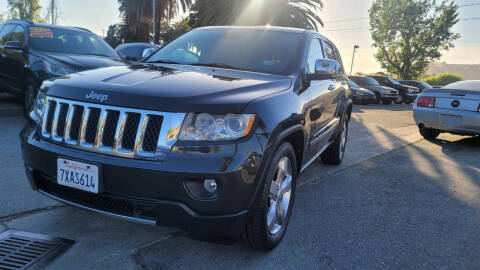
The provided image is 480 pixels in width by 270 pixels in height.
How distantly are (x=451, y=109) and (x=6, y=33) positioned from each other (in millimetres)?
8472

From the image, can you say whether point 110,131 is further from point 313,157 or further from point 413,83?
point 413,83

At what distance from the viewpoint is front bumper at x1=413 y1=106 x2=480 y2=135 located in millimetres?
6801

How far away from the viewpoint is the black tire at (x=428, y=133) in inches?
Answer: 315

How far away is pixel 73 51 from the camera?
6711 millimetres

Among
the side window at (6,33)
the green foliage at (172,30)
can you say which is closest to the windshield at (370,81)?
the green foliage at (172,30)

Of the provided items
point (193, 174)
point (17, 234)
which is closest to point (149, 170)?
point (193, 174)

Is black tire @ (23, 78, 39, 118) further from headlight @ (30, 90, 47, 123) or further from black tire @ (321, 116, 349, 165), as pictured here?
black tire @ (321, 116, 349, 165)

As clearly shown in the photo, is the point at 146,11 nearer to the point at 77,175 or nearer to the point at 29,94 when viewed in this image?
the point at 29,94

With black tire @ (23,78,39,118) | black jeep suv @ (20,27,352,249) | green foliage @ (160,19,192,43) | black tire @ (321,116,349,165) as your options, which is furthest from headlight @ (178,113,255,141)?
green foliage @ (160,19,192,43)

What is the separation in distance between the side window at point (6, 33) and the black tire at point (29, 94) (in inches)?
54.9

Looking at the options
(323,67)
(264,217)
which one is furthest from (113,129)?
(323,67)

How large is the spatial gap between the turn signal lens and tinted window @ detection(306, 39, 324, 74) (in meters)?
4.36

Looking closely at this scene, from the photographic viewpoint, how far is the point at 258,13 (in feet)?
73.3

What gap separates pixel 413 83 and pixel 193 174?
29667 millimetres
